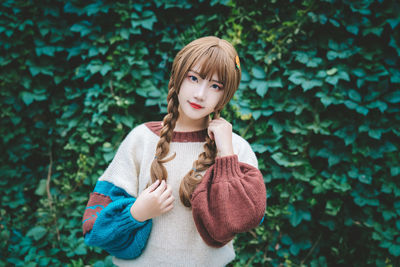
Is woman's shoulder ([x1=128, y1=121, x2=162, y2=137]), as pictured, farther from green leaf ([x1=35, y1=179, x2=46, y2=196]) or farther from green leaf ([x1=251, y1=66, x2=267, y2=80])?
green leaf ([x1=35, y1=179, x2=46, y2=196])

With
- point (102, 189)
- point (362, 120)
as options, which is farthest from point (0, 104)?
point (362, 120)

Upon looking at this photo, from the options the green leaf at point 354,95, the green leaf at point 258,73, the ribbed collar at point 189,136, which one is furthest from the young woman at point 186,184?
the green leaf at point 354,95

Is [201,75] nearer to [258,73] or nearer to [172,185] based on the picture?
[172,185]

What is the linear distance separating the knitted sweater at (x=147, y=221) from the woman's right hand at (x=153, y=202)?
56 mm

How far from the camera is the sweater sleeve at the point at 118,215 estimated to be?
3.78 ft

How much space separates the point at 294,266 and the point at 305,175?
81cm

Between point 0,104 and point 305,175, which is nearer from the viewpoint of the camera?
point 305,175

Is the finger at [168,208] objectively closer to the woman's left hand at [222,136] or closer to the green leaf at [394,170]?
the woman's left hand at [222,136]

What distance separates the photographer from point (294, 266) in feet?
7.02

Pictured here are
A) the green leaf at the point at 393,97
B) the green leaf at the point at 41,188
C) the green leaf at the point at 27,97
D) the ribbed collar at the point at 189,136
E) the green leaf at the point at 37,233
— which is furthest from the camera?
the green leaf at the point at 41,188

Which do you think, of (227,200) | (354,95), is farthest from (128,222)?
(354,95)

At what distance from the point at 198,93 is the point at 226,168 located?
36 centimetres

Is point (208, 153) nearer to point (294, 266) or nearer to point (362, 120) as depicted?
point (362, 120)

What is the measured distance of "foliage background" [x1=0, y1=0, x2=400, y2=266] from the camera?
76.5 inches
